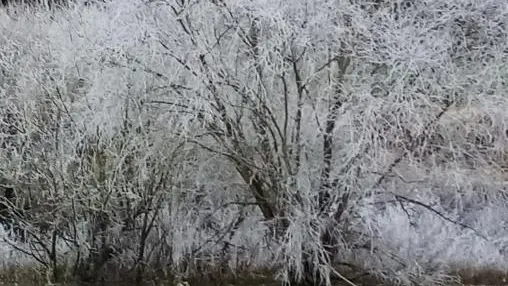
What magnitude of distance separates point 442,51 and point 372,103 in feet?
3.54

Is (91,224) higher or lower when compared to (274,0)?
lower

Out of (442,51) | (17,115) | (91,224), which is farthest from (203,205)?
(442,51)

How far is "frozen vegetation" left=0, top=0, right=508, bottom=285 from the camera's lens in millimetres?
8766

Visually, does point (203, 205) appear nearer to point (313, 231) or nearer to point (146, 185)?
point (146, 185)

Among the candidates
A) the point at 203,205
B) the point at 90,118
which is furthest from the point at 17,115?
the point at 203,205

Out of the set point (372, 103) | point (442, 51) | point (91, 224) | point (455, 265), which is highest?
point (442, 51)

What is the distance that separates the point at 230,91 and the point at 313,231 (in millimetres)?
2040

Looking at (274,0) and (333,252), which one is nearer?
(274,0)

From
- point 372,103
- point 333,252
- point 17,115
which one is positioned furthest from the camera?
point 17,115

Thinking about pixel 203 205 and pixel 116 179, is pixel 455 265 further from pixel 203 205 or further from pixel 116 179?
pixel 116 179

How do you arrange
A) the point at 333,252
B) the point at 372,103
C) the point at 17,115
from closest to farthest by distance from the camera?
1. the point at 372,103
2. the point at 333,252
3. the point at 17,115

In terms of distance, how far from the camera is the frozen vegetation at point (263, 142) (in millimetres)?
8766

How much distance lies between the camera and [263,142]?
30.9ft

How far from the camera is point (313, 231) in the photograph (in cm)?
910
